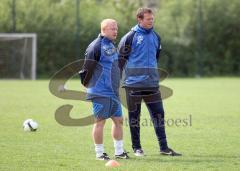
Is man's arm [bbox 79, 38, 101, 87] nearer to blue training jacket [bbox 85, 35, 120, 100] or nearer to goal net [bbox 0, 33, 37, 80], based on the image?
blue training jacket [bbox 85, 35, 120, 100]

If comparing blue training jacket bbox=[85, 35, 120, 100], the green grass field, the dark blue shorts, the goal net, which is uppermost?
A: blue training jacket bbox=[85, 35, 120, 100]

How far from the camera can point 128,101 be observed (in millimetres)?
9312

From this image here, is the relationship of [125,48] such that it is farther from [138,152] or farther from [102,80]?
[138,152]

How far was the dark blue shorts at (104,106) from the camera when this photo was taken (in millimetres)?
8508

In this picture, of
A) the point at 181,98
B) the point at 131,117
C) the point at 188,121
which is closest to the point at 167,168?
the point at 131,117

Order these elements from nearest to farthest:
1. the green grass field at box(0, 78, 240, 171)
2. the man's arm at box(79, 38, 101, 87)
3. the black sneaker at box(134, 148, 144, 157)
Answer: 1. the green grass field at box(0, 78, 240, 171)
2. the man's arm at box(79, 38, 101, 87)
3. the black sneaker at box(134, 148, 144, 157)

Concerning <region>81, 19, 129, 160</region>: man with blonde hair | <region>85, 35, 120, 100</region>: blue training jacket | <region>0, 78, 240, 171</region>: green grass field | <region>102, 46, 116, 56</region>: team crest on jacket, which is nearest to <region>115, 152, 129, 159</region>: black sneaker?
<region>81, 19, 129, 160</region>: man with blonde hair

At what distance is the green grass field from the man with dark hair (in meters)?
0.37

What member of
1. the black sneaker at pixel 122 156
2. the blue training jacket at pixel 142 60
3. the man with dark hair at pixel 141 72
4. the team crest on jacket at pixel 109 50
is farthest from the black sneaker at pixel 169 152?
the team crest on jacket at pixel 109 50

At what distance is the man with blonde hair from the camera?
8.48 meters

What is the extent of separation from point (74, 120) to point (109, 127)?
1353mm

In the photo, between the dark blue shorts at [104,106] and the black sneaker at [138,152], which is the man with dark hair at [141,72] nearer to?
the black sneaker at [138,152]

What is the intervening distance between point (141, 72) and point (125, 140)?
1.90 metres

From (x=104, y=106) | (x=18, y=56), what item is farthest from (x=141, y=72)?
(x=18, y=56)
